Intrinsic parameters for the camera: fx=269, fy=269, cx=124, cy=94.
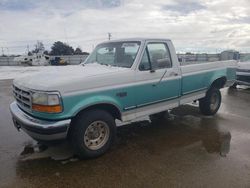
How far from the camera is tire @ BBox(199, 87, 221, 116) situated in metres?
7.15

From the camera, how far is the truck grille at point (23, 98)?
14.2 ft

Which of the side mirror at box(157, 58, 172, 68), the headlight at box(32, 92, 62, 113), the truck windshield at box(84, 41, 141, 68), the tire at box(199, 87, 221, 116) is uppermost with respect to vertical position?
the truck windshield at box(84, 41, 141, 68)

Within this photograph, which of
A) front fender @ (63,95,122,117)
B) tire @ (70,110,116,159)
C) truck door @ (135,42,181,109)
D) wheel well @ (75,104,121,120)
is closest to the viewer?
front fender @ (63,95,122,117)

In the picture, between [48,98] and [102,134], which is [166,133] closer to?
[102,134]

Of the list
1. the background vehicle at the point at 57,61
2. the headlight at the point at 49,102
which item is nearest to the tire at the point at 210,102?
the headlight at the point at 49,102

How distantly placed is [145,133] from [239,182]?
2.47 metres

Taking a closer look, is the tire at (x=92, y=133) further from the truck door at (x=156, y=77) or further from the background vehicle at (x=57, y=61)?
the background vehicle at (x=57, y=61)

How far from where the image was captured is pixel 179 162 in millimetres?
4430

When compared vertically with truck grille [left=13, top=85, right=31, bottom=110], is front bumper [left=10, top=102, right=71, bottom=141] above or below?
below

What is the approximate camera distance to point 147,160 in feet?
14.7

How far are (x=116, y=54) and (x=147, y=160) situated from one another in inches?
89.8

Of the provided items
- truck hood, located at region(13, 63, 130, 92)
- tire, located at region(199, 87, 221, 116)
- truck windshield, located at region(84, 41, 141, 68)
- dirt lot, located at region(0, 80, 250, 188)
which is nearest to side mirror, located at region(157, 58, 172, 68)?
truck windshield, located at region(84, 41, 141, 68)

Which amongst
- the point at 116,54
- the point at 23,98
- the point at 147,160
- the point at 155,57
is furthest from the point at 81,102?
the point at 155,57

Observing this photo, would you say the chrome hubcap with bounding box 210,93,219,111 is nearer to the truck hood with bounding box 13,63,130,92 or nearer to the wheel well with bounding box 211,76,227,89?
the wheel well with bounding box 211,76,227,89
